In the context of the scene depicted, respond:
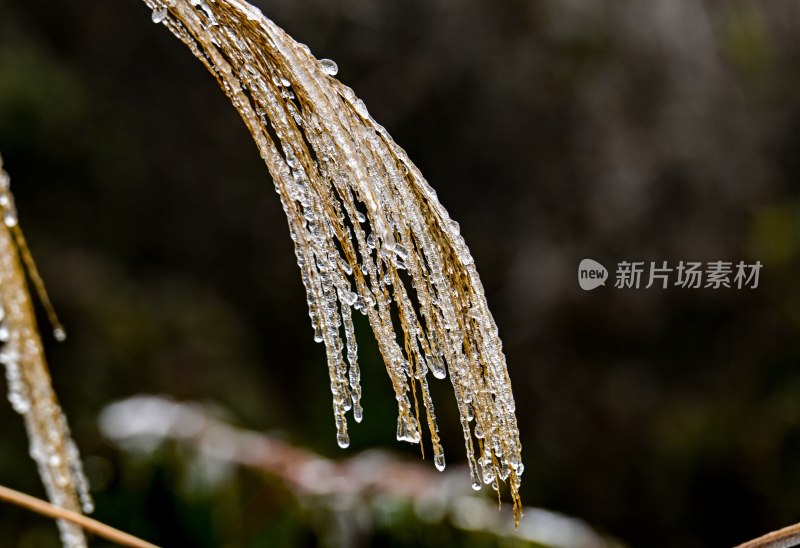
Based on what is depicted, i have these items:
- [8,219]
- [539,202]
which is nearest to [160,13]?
[8,219]

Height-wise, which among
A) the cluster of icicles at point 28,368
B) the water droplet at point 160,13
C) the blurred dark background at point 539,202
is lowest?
the cluster of icicles at point 28,368

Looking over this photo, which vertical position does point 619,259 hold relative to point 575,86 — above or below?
below

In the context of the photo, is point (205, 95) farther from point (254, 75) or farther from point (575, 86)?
point (254, 75)

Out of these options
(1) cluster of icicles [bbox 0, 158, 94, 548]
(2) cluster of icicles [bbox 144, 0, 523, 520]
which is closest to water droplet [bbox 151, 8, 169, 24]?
(2) cluster of icicles [bbox 144, 0, 523, 520]

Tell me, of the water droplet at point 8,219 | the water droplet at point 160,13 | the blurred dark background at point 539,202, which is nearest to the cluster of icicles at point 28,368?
the water droplet at point 8,219

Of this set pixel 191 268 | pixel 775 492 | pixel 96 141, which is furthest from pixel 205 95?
pixel 775 492

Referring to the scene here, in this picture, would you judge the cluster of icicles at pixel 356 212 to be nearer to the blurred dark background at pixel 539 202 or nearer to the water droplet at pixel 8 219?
the water droplet at pixel 8 219

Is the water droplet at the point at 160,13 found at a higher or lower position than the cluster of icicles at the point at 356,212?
higher

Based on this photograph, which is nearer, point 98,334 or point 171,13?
point 171,13
